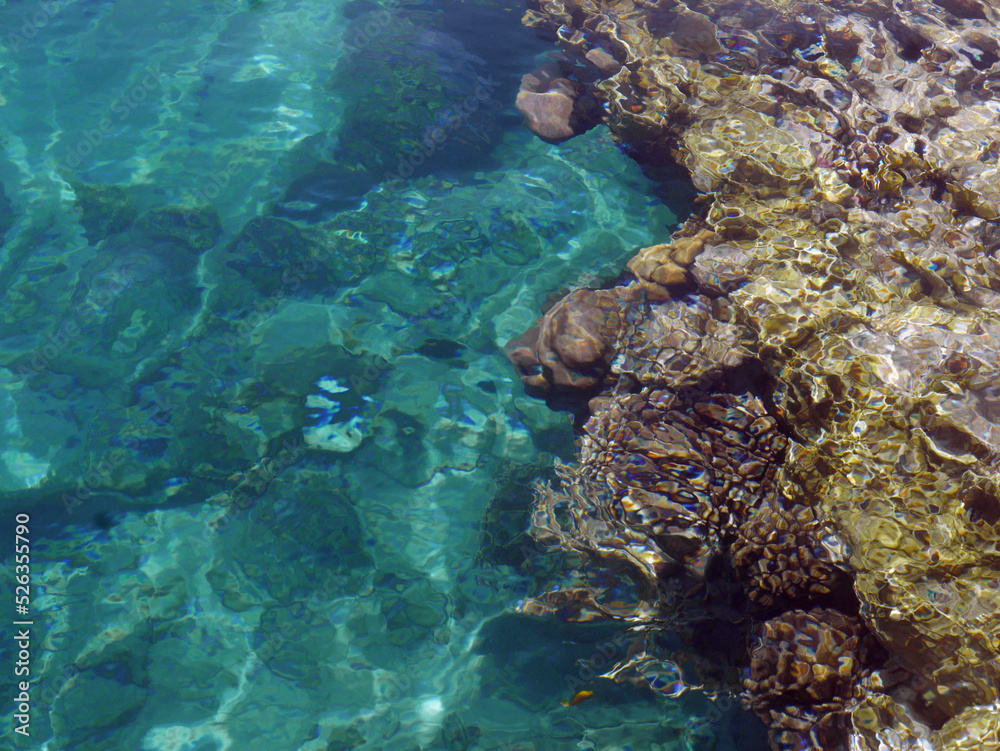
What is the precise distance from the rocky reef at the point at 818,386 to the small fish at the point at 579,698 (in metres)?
0.38

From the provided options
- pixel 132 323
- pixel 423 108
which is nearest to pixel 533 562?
pixel 132 323

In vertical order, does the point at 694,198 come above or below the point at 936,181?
below

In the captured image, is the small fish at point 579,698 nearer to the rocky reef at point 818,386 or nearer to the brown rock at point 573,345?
the rocky reef at point 818,386

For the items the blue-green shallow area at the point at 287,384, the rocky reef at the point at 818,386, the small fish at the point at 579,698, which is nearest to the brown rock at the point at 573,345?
the rocky reef at the point at 818,386

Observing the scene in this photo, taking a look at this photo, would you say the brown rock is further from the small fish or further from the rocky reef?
the small fish

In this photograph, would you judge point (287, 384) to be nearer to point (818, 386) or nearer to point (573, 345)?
point (573, 345)

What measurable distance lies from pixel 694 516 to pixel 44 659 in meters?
3.45

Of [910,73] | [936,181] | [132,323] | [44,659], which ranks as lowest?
[44,659]

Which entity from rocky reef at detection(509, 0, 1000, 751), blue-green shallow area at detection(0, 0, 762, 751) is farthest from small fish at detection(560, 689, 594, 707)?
rocky reef at detection(509, 0, 1000, 751)

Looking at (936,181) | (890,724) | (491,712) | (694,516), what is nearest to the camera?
(890,724)

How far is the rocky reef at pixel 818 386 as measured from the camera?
2.89m

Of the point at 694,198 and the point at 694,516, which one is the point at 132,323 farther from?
the point at 694,198

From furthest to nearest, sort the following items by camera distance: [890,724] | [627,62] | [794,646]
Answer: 1. [627,62]
2. [794,646]
3. [890,724]

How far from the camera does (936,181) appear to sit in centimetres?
427
